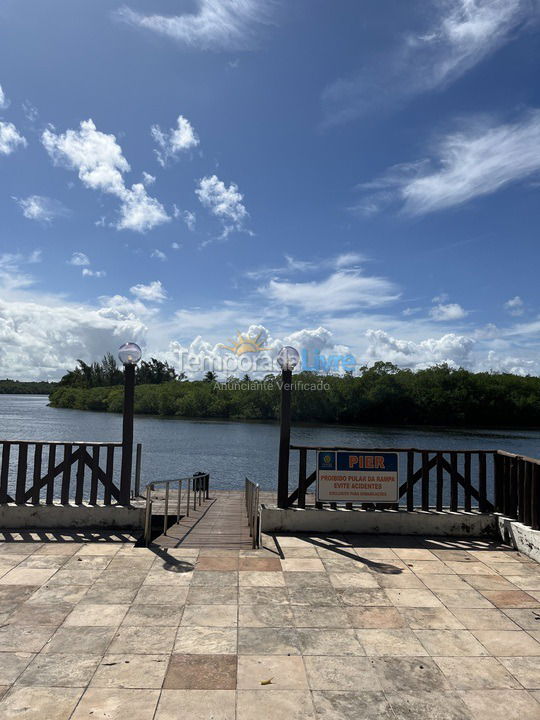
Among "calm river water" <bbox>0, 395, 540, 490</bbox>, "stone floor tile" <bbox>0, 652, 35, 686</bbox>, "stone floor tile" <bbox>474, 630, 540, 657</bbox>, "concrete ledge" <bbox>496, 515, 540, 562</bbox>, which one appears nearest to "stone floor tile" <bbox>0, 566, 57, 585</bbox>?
"stone floor tile" <bbox>0, 652, 35, 686</bbox>

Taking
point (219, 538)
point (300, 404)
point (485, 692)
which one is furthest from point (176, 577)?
point (300, 404)

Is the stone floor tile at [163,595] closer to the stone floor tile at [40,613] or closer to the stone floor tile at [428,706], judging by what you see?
→ the stone floor tile at [40,613]

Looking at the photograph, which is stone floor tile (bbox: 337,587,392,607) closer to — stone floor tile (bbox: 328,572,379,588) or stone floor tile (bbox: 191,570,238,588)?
stone floor tile (bbox: 328,572,379,588)

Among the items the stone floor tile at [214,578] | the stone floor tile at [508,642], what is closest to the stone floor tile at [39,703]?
the stone floor tile at [214,578]

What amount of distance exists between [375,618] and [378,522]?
2843 millimetres

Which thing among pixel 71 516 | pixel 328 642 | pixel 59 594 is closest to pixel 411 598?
pixel 328 642

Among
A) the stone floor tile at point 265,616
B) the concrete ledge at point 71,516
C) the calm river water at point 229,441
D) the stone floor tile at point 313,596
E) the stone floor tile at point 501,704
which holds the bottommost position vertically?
the calm river water at point 229,441

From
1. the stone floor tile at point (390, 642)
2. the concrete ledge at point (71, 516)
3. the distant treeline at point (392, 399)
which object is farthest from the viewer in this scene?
the distant treeline at point (392, 399)

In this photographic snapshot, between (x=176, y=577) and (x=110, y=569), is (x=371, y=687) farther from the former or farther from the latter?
(x=110, y=569)

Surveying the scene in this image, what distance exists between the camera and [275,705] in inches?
123

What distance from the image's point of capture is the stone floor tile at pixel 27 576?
4992 mm

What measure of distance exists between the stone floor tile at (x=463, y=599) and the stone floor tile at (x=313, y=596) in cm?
102

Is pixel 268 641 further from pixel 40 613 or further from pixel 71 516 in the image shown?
pixel 71 516

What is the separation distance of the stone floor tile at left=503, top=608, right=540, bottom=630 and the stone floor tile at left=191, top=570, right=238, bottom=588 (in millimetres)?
2146
